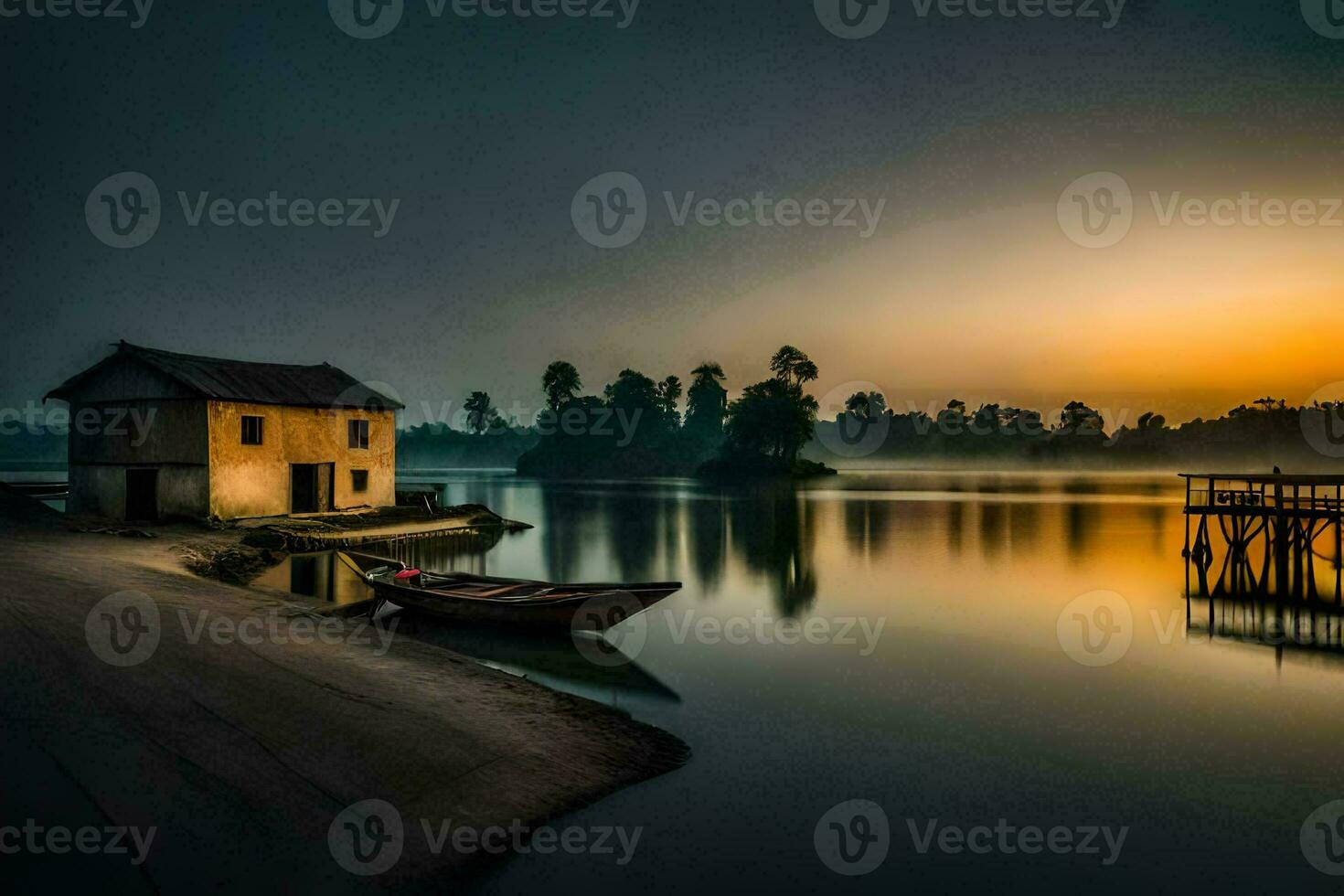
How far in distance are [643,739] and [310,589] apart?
52.6 feet

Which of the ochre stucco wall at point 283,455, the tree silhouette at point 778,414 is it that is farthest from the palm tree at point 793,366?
the ochre stucco wall at point 283,455

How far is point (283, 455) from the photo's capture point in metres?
31.9

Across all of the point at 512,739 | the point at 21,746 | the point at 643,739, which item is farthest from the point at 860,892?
the point at 21,746

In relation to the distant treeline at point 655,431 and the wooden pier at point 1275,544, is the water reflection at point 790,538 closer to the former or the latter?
the wooden pier at point 1275,544

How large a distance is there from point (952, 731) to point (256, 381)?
1202 inches

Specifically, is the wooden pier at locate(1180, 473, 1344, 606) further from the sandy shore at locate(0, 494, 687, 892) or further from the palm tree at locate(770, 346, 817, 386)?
the palm tree at locate(770, 346, 817, 386)

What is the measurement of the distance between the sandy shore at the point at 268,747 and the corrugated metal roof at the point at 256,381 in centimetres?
1797

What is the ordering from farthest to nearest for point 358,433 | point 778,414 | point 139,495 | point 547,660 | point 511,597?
point 778,414 < point 358,433 < point 139,495 < point 511,597 < point 547,660

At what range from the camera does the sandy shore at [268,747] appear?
6633 millimetres

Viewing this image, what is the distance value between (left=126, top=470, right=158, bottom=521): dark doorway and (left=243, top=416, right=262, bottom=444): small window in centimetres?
367

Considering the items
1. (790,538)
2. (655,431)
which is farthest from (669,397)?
(790,538)

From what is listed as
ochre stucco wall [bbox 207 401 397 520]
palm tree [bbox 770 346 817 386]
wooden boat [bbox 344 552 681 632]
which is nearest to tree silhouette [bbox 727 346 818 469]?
palm tree [bbox 770 346 817 386]

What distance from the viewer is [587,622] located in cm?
1628

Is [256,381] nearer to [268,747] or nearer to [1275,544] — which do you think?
[268,747]
